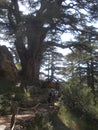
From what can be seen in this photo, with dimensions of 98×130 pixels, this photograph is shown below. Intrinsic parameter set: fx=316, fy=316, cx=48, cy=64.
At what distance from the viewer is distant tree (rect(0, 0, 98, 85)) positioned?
25141 millimetres

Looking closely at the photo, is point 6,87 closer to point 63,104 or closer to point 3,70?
point 3,70

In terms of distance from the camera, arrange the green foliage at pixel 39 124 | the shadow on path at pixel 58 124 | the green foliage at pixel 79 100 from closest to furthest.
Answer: the green foliage at pixel 39 124 < the shadow on path at pixel 58 124 < the green foliage at pixel 79 100

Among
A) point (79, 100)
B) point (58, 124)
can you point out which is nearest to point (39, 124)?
point (58, 124)

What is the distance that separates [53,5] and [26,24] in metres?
2.72

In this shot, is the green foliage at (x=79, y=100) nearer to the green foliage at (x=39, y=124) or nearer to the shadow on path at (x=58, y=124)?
the shadow on path at (x=58, y=124)

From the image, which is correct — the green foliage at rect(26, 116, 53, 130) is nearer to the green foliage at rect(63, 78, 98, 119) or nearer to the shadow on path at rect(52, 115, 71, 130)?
the shadow on path at rect(52, 115, 71, 130)

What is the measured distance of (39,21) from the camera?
83.2 feet

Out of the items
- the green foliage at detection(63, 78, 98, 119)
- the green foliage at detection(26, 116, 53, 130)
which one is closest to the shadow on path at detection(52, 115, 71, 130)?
the green foliage at detection(26, 116, 53, 130)

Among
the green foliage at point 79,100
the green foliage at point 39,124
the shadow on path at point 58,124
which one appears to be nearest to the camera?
the green foliage at point 39,124

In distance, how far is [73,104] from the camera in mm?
23609

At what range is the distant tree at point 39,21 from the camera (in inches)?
990

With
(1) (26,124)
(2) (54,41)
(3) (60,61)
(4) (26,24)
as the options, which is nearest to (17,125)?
(1) (26,124)

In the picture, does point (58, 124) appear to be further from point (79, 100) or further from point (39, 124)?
point (79, 100)

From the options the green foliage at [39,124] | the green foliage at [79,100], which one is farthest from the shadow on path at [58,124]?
the green foliage at [79,100]
